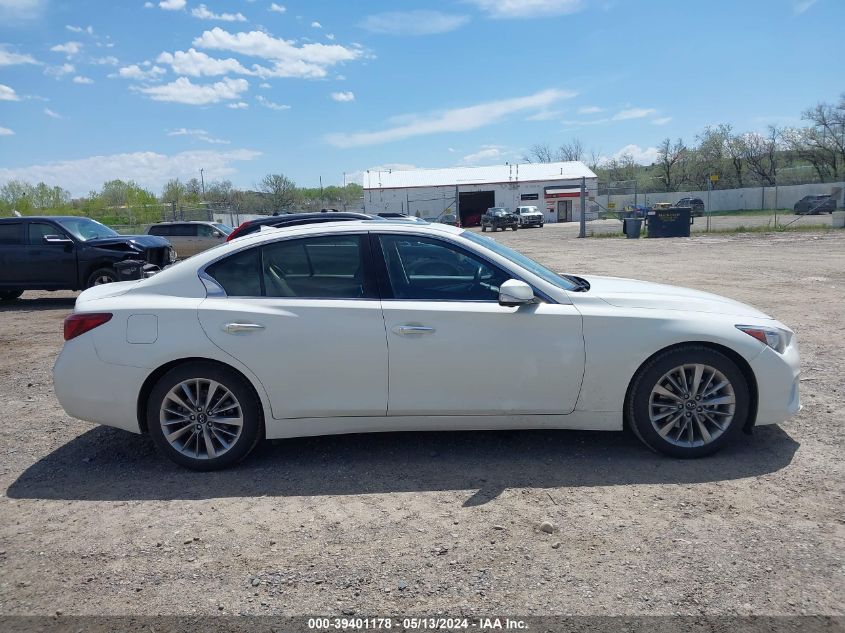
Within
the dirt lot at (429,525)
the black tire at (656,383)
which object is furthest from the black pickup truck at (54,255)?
the black tire at (656,383)

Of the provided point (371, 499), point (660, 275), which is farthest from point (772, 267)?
point (371, 499)

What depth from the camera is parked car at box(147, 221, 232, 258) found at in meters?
→ 21.6

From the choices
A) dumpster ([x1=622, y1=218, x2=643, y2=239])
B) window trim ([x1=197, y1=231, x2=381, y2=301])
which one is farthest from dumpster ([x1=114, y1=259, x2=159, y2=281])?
dumpster ([x1=622, y1=218, x2=643, y2=239])

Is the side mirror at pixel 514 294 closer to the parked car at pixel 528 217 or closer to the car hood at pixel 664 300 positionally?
the car hood at pixel 664 300

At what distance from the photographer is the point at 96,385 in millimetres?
4270

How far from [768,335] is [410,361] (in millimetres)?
2377

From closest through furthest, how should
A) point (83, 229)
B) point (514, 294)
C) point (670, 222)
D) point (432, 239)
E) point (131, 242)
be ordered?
point (514, 294), point (432, 239), point (131, 242), point (83, 229), point (670, 222)

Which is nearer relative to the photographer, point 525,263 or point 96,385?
point 96,385

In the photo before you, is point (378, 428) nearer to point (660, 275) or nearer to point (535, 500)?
point (535, 500)

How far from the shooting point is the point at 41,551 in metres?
3.40

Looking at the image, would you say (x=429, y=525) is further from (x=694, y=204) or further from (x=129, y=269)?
(x=694, y=204)

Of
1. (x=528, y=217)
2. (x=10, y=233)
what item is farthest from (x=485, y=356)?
(x=528, y=217)

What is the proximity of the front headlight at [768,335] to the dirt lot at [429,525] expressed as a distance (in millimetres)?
740

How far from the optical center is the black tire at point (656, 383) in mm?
4184
